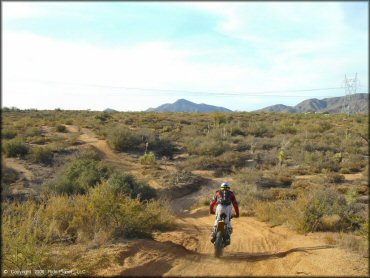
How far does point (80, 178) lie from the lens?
16.3 m

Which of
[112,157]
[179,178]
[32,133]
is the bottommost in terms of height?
[179,178]

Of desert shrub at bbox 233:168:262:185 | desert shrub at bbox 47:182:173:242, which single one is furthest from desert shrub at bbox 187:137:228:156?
desert shrub at bbox 47:182:173:242

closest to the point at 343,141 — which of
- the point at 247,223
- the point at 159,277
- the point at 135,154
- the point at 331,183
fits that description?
the point at 331,183

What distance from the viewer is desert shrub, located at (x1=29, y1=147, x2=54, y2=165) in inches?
885

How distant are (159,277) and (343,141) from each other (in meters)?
25.1

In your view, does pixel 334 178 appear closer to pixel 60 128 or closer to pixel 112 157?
pixel 112 157

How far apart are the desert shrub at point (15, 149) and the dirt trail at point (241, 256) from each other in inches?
582

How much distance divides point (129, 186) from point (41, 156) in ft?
31.3

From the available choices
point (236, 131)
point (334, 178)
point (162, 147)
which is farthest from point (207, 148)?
point (236, 131)

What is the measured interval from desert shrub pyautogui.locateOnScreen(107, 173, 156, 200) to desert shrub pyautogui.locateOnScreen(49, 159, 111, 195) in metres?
0.62

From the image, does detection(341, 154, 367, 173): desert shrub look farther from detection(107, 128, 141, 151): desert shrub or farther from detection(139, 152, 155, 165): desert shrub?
detection(107, 128, 141, 151): desert shrub

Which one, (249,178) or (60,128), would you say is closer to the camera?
(249,178)

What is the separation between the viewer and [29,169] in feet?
68.0

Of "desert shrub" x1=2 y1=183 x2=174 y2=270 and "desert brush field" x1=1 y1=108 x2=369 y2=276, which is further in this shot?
"desert shrub" x1=2 y1=183 x2=174 y2=270
